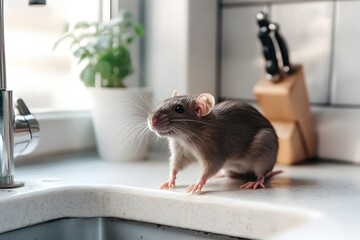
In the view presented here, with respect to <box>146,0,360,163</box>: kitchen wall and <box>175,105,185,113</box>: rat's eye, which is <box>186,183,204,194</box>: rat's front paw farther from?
<box>146,0,360,163</box>: kitchen wall

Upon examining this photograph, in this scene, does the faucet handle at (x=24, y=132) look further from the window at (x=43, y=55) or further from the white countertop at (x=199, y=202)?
the window at (x=43, y=55)

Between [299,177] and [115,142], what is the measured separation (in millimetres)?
354

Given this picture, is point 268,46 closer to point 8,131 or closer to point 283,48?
point 283,48

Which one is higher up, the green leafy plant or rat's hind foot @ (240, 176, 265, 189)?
the green leafy plant

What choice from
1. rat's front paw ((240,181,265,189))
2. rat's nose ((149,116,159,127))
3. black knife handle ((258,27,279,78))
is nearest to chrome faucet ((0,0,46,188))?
rat's nose ((149,116,159,127))

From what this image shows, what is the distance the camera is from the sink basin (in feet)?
2.43

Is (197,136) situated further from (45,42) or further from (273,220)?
(45,42)

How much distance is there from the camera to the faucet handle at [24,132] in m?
0.80

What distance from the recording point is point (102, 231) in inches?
32.0

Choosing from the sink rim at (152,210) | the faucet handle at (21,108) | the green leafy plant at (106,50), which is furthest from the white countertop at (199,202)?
the green leafy plant at (106,50)

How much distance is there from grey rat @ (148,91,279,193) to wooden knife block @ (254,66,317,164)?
0.54 ft

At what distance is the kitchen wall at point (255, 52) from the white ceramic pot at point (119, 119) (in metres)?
0.14

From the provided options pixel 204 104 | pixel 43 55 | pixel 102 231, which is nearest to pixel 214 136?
pixel 204 104

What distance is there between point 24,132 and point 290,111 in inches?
19.3
